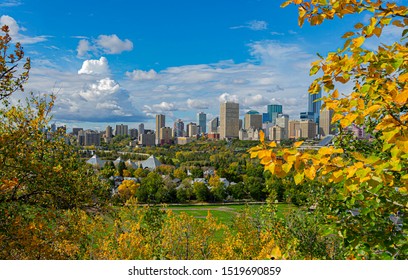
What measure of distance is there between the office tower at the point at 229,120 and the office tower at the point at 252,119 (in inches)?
57.5

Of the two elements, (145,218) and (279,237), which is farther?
(145,218)

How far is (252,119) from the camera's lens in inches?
2036

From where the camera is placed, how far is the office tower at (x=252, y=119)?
162 ft

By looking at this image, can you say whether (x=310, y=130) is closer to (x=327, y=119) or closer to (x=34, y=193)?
(x=327, y=119)

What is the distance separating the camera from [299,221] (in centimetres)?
755

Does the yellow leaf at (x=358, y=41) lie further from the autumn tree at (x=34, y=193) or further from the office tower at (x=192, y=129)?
the office tower at (x=192, y=129)

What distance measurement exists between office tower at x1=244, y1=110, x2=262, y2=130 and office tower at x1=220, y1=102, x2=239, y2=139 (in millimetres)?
1461

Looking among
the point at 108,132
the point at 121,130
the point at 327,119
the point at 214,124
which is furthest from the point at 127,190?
the point at 121,130

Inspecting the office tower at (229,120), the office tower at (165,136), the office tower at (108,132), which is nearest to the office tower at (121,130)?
the office tower at (108,132)

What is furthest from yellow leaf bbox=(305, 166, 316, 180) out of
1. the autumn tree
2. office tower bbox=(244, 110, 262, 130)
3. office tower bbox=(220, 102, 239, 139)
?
office tower bbox=(244, 110, 262, 130)

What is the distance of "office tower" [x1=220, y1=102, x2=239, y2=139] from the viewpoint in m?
46.6

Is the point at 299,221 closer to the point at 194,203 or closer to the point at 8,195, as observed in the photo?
the point at 8,195
